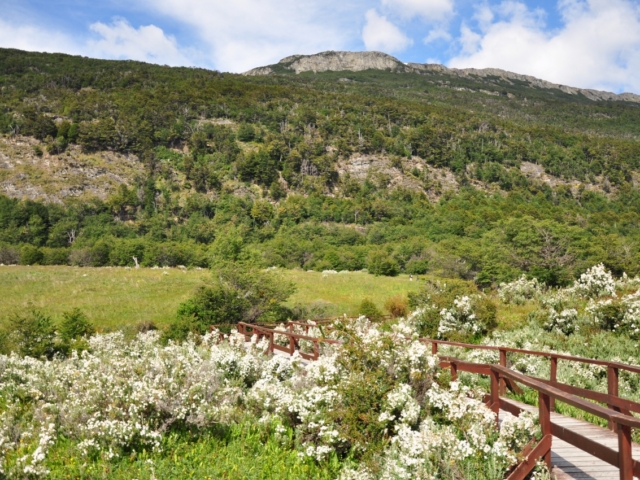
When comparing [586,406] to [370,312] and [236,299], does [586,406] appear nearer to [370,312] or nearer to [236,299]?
[236,299]

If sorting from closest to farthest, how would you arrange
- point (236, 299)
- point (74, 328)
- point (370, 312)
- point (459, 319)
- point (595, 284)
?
point (459, 319)
point (595, 284)
point (74, 328)
point (236, 299)
point (370, 312)

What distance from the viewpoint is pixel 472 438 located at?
4434 millimetres

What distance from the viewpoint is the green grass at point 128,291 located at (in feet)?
102

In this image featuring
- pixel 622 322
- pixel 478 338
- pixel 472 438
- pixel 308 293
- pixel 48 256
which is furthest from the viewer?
pixel 48 256

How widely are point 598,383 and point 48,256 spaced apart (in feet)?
218

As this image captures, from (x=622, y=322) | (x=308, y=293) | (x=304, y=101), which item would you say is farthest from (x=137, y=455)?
(x=304, y=101)

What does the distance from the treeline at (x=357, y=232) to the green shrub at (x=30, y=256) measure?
13cm

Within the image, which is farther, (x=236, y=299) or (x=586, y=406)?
(x=236, y=299)

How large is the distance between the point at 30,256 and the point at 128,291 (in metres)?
30.0

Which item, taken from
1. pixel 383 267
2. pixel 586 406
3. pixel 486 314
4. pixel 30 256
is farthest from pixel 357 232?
pixel 586 406

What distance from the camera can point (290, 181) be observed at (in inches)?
4759

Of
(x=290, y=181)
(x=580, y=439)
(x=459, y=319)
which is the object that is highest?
(x=290, y=181)

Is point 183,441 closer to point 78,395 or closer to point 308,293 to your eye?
point 78,395

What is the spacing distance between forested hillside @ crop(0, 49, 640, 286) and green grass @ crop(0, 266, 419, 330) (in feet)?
25.2
